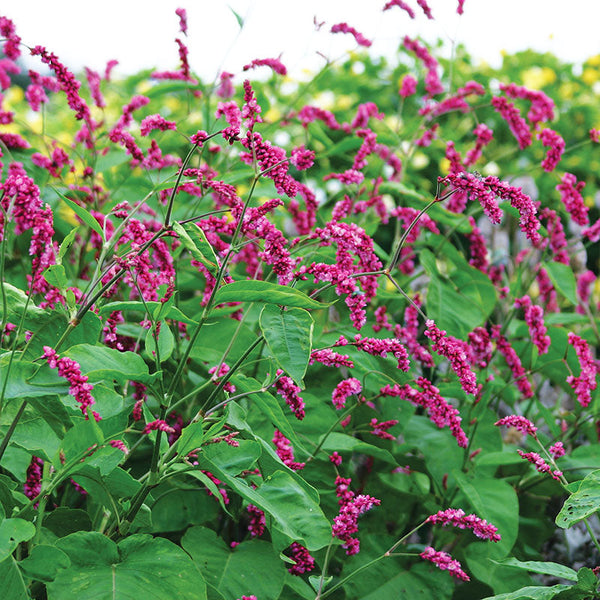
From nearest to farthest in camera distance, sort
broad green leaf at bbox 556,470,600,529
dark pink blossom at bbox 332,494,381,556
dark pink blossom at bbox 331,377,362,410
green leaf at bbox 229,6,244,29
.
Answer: broad green leaf at bbox 556,470,600,529 < dark pink blossom at bbox 332,494,381,556 < dark pink blossom at bbox 331,377,362,410 < green leaf at bbox 229,6,244,29

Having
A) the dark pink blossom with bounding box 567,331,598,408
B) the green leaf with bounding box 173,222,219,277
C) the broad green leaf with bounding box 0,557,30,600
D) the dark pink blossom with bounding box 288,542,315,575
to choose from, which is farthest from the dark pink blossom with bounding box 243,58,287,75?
the broad green leaf with bounding box 0,557,30,600

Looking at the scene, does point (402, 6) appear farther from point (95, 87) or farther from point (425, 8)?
point (95, 87)

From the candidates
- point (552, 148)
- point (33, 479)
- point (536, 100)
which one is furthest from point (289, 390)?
point (536, 100)

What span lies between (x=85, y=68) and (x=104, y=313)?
4.87 ft

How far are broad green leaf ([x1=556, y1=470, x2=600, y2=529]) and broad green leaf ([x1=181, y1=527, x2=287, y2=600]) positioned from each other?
611mm

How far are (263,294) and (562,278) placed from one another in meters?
1.41

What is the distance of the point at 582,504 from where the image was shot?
130 cm

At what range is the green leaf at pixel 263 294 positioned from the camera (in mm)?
1173

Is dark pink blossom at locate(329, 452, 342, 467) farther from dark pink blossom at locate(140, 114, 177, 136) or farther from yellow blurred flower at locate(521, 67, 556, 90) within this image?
yellow blurred flower at locate(521, 67, 556, 90)

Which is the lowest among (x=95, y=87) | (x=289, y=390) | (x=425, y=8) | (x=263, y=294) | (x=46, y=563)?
(x=46, y=563)

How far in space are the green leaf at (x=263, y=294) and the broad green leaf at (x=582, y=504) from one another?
0.60 metres

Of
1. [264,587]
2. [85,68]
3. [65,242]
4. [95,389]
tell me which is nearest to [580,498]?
[264,587]

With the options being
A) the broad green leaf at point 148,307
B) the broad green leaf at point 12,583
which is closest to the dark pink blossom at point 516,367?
the broad green leaf at point 148,307

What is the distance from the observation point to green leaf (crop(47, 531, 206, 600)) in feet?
3.76
